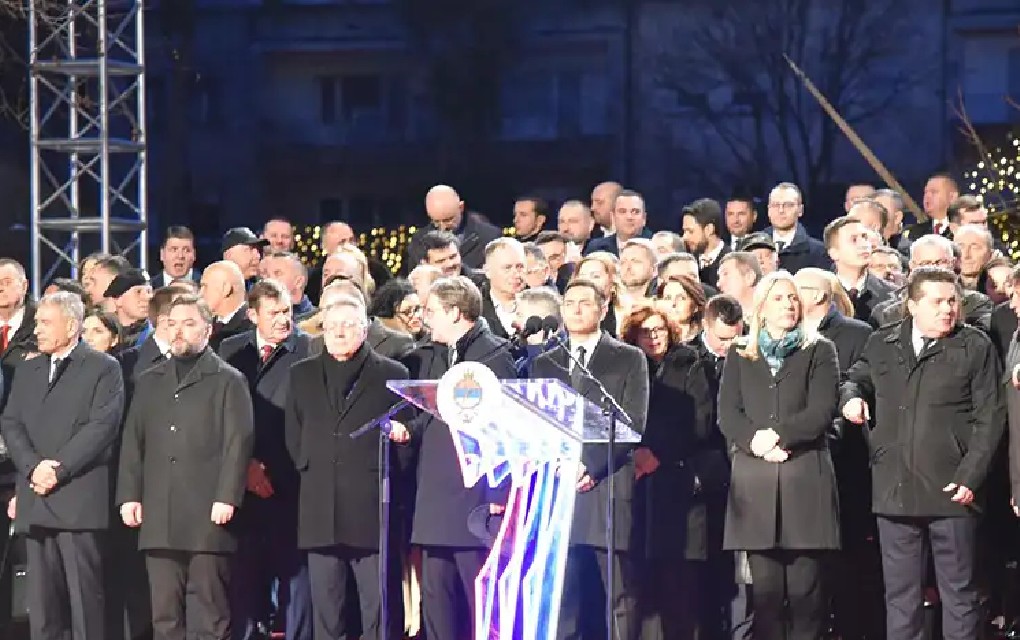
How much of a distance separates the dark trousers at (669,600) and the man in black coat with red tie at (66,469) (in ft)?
8.88

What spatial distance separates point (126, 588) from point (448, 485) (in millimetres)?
2060

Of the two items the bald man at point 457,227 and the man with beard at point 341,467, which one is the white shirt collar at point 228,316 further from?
the bald man at point 457,227

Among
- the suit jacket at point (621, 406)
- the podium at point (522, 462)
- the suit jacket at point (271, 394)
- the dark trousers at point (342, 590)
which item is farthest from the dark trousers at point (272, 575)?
the podium at point (522, 462)

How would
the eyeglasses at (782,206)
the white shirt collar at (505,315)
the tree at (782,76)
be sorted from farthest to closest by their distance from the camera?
the tree at (782,76) → the eyeglasses at (782,206) → the white shirt collar at (505,315)

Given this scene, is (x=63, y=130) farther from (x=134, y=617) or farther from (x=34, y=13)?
(x=134, y=617)

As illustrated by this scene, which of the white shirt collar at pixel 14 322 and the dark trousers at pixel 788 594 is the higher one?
the white shirt collar at pixel 14 322

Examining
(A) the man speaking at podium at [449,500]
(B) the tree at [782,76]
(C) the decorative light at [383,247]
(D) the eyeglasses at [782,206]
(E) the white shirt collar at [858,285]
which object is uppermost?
(B) the tree at [782,76]

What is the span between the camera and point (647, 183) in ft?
87.6

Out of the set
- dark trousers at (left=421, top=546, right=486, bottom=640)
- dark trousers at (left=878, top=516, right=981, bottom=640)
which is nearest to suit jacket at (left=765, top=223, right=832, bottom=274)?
dark trousers at (left=878, top=516, right=981, bottom=640)

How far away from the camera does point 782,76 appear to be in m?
26.2

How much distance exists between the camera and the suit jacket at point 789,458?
9.38 metres

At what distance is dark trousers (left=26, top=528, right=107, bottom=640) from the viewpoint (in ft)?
33.6

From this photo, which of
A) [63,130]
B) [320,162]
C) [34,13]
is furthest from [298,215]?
[34,13]

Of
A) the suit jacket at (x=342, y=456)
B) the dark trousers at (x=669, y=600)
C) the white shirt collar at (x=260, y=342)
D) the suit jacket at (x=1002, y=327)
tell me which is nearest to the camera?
the suit jacket at (x=342, y=456)
